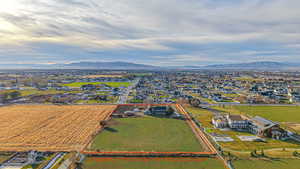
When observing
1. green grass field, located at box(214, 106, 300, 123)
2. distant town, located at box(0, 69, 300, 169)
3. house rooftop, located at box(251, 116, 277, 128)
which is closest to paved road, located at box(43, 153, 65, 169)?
distant town, located at box(0, 69, 300, 169)

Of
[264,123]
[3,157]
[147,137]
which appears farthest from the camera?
[264,123]

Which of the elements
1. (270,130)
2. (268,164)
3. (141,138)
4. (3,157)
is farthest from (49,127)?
(270,130)

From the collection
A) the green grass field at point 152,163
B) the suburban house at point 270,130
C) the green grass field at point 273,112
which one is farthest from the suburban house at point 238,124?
the green grass field at point 152,163

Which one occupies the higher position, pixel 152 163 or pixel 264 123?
pixel 264 123

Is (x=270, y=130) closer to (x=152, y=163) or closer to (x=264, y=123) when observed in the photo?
(x=264, y=123)

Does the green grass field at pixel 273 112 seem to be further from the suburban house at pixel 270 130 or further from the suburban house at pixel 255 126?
the suburban house at pixel 270 130
